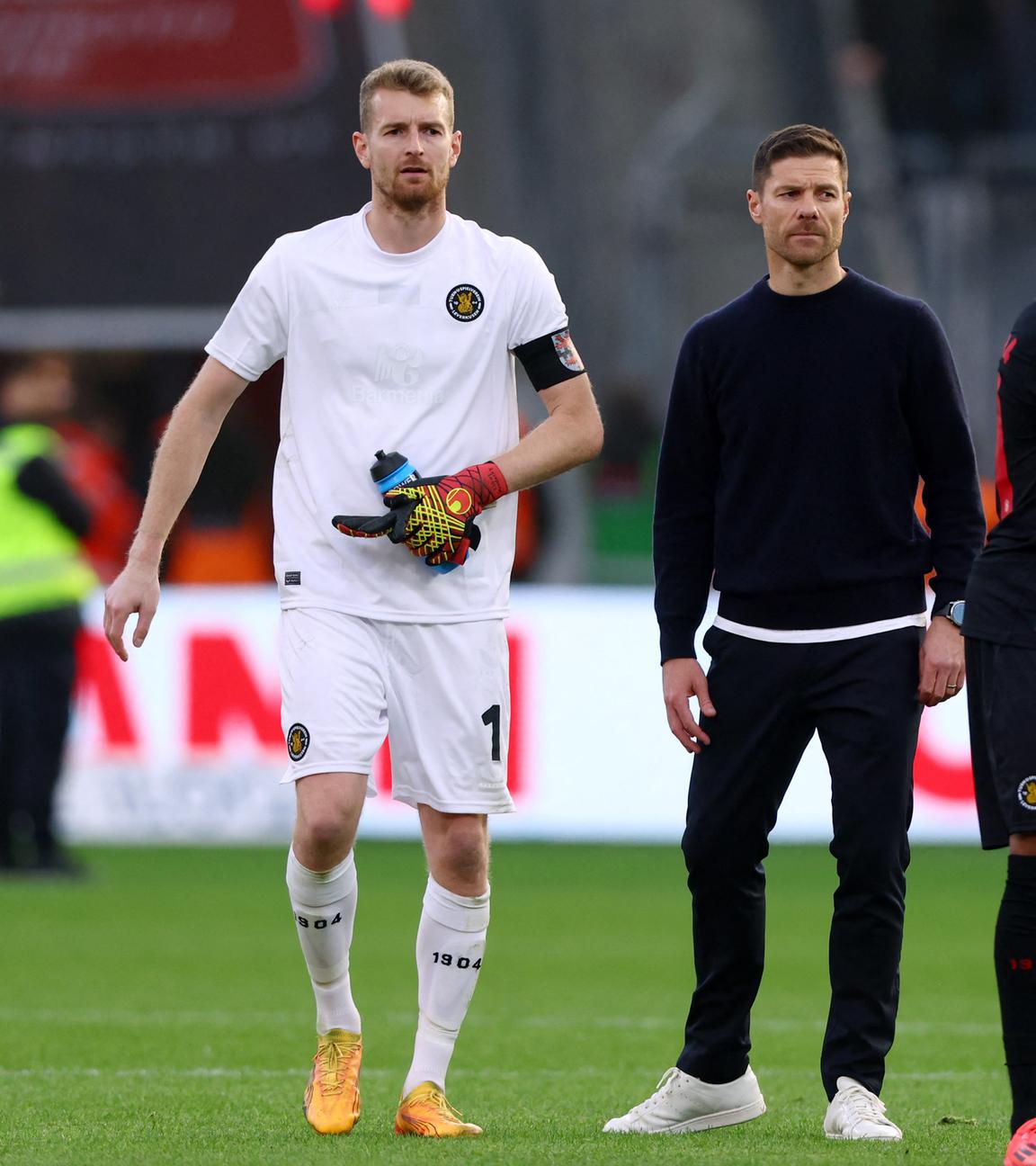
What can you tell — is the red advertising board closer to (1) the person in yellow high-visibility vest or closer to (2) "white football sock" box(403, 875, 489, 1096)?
(1) the person in yellow high-visibility vest

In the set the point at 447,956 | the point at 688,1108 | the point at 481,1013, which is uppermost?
the point at 447,956

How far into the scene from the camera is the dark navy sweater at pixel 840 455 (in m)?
5.38

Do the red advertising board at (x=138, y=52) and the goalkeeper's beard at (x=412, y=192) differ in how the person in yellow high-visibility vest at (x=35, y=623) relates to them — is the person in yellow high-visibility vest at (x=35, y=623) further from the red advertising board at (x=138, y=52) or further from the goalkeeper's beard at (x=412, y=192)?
the goalkeeper's beard at (x=412, y=192)

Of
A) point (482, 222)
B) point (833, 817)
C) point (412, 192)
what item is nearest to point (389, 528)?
point (412, 192)

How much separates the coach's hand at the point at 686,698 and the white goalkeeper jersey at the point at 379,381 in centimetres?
42

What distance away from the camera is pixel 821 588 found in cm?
540

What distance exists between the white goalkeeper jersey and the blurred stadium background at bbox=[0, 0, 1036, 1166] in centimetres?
53

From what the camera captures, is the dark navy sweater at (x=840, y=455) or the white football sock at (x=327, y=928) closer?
the dark navy sweater at (x=840, y=455)

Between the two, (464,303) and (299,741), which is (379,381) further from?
(299,741)

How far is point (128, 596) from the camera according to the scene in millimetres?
5418

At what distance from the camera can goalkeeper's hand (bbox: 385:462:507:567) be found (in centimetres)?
532

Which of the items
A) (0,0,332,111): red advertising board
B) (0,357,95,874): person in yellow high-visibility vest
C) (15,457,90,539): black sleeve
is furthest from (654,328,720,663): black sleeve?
(0,0,332,111): red advertising board

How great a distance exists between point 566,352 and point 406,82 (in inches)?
27.6

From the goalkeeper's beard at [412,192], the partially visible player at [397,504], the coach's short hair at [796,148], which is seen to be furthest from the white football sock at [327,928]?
the coach's short hair at [796,148]
